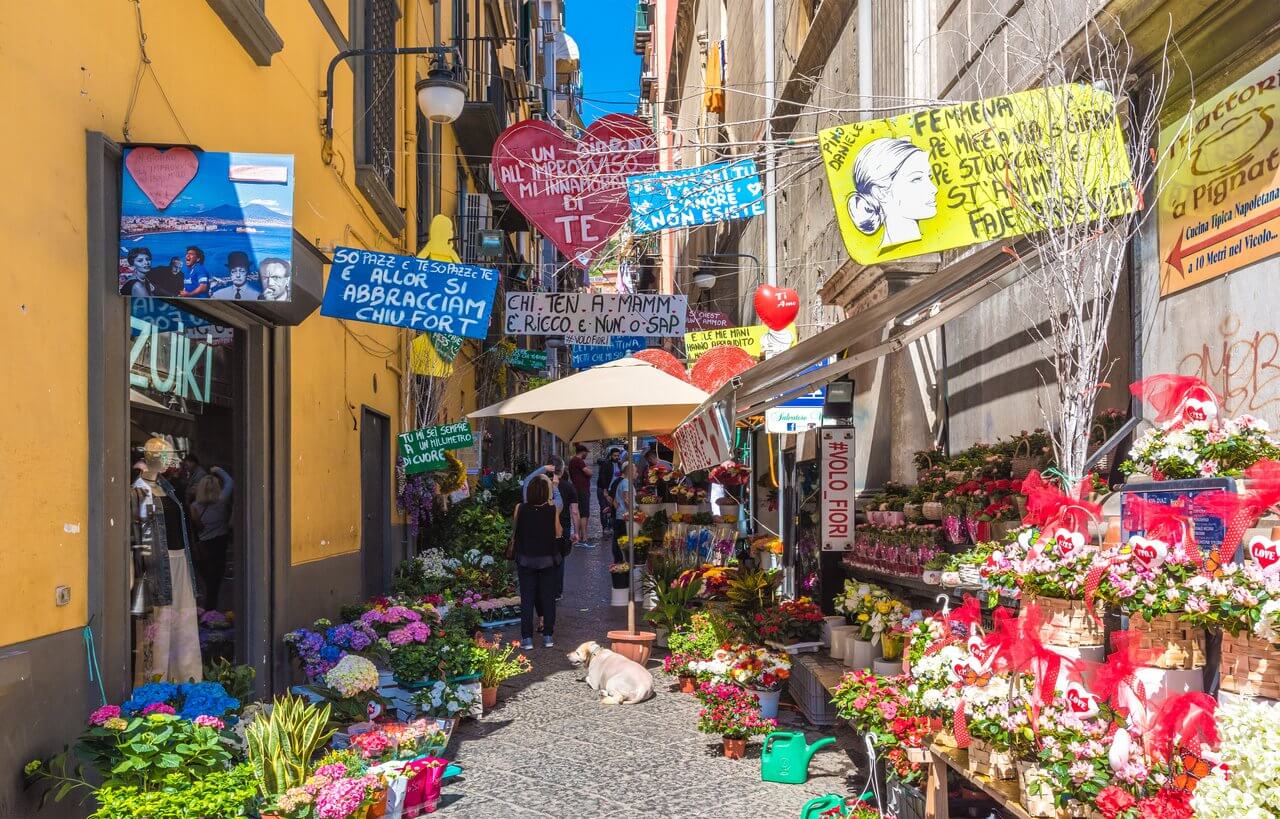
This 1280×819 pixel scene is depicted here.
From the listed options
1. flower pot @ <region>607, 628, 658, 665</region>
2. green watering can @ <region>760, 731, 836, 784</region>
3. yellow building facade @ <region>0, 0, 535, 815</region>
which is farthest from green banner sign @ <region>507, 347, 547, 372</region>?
green watering can @ <region>760, 731, 836, 784</region>

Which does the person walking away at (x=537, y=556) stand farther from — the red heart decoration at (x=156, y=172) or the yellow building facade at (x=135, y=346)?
the red heart decoration at (x=156, y=172)

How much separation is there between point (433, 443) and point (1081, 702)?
9.68m

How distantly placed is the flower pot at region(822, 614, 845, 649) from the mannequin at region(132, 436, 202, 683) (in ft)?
14.6

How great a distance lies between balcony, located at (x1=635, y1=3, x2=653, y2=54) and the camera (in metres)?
54.8

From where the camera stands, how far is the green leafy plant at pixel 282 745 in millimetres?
5293

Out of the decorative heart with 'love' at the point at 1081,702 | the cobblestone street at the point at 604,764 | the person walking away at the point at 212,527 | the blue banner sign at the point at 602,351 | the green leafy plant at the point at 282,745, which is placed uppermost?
→ the blue banner sign at the point at 602,351

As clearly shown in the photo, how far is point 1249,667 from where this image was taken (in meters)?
3.41

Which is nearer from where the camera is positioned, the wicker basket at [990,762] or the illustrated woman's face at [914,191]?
the wicker basket at [990,762]

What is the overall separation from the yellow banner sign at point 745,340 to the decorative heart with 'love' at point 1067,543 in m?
10.3

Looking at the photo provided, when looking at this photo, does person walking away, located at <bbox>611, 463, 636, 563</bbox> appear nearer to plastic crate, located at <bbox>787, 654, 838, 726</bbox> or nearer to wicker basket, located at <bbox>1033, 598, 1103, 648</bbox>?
plastic crate, located at <bbox>787, 654, 838, 726</bbox>

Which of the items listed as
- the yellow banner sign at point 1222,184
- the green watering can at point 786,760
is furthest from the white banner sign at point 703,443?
the yellow banner sign at point 1222,184

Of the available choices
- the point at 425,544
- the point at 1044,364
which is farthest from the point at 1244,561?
the point at 425,544

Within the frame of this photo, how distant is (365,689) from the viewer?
7.18 metres

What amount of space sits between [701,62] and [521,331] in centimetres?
2274
